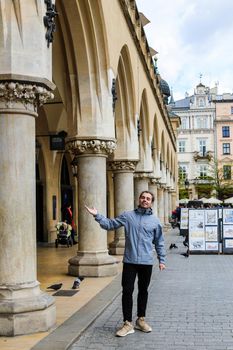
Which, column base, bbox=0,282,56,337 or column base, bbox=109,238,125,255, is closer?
column base, bbox=0,282,56,337

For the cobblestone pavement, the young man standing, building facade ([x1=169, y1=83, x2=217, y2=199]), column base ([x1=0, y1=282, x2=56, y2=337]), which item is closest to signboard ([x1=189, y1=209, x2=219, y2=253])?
the cobblestone pavement

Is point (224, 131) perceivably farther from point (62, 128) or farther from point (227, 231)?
point (227, 231)

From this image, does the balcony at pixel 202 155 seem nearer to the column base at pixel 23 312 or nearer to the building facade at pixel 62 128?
the building facade at pixel 62 128

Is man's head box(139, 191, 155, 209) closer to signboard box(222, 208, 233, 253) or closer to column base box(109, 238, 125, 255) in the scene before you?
column base box(109, 238, 125, 255)

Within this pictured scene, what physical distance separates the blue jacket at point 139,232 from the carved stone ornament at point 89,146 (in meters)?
5.27

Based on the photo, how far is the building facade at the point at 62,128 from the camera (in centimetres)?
730

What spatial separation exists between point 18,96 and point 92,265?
625 cm

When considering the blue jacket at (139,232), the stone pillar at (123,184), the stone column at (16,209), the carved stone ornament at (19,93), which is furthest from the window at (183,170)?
the stone column at (16,209)

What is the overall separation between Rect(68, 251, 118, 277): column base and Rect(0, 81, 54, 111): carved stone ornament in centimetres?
595

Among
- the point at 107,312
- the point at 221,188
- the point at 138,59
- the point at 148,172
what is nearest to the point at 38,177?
the point at 148,172

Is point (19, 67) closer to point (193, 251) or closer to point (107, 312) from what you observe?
point (107, 312)

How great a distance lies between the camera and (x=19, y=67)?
24.1 ft

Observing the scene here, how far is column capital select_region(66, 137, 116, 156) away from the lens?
498 inches

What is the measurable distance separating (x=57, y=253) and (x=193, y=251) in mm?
4546
